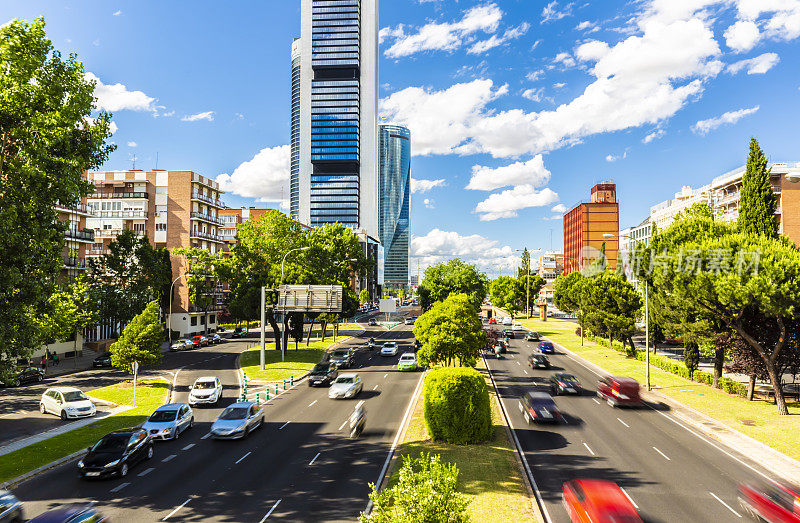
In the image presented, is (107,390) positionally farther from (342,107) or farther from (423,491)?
(342,107)

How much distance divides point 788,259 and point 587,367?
76.2 feet

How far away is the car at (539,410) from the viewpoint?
2470cm

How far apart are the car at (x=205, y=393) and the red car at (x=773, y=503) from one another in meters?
27.9

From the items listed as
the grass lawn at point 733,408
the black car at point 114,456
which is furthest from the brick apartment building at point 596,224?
the black car at point 114,456

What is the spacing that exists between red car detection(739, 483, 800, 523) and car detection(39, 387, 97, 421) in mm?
32519

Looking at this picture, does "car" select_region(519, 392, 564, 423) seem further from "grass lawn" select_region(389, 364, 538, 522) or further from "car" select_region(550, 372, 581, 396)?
"car" select_region(550, 372, 581, 396)

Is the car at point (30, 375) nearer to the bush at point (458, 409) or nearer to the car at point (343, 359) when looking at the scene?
the car at point (343, 359)

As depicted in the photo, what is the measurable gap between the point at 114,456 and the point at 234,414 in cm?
659

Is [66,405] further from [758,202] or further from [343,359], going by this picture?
[758,202]

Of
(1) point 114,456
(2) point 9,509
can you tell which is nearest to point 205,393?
(1) point 114,456

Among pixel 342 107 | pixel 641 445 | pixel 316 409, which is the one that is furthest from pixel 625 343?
pixel 342 107

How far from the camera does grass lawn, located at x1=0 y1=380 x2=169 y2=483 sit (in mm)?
18938

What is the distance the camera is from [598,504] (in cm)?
1227

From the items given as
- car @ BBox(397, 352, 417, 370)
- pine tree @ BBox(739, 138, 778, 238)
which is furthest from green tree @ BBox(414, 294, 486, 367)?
pine tree @ BBox(739, 138, 778, 238)
